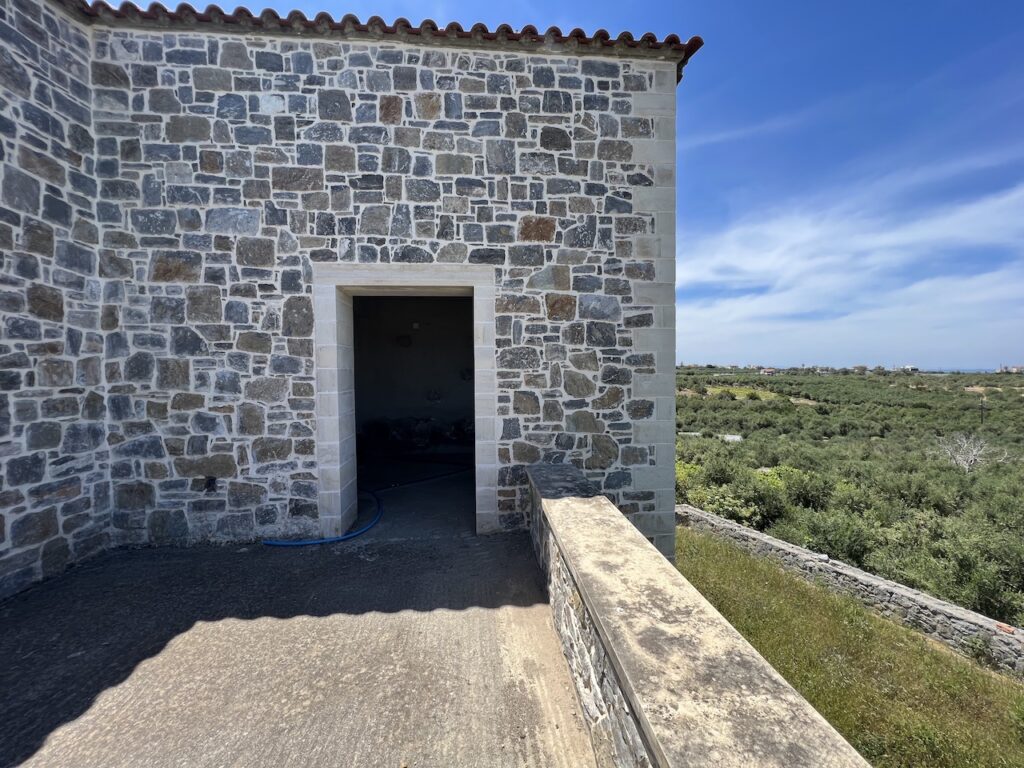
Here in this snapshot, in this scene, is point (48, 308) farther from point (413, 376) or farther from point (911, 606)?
point (911, 606)

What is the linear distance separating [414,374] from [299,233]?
199 inches

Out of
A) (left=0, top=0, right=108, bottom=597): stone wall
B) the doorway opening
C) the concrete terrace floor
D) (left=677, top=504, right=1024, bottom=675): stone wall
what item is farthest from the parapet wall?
(left=677, top=504, right=1024, bottom=675): stone wall

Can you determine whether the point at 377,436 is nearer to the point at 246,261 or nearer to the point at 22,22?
the point at 246,261

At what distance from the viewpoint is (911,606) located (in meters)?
6.74

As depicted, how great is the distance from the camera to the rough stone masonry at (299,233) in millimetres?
4152

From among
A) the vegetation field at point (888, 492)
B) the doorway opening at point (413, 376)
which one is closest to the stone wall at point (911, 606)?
the vegetation field at point (888, 492)

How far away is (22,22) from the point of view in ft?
11.8

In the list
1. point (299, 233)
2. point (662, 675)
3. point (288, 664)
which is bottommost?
point (288, 664)

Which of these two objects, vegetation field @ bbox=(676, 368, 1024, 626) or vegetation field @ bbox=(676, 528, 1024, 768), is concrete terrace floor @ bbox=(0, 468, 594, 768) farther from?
vegetation field @ bbox=(676, 368, 1024, 626)

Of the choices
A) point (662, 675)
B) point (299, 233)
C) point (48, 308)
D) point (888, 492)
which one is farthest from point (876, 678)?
point (48, 308)

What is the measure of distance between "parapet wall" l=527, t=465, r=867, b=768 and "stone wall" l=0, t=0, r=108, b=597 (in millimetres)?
4231

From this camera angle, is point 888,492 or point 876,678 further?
point 888,492

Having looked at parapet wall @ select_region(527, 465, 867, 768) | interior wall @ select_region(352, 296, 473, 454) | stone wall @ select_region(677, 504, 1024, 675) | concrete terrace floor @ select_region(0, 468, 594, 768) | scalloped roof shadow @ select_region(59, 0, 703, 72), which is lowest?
stone wall @ select_region(677, 504, 1024, 675)

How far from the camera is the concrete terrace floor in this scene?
213cm
